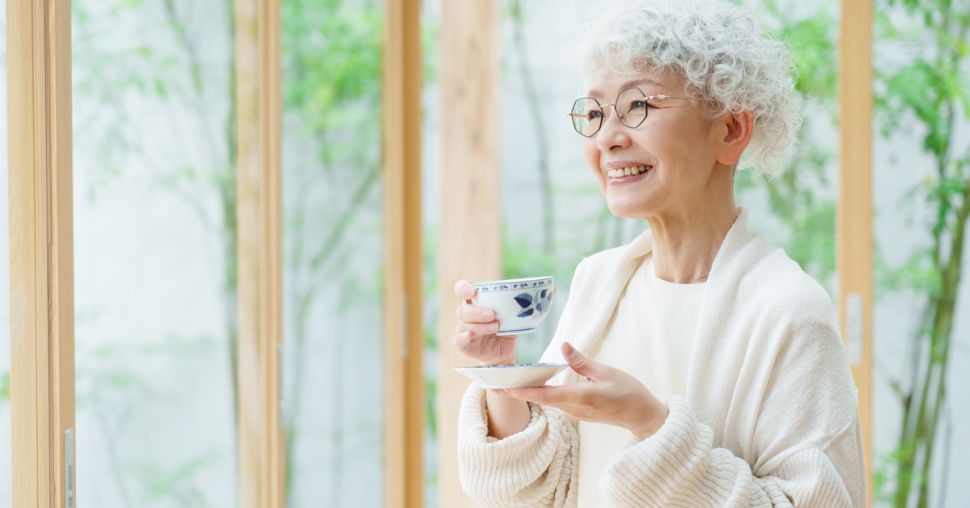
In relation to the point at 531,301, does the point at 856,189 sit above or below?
above

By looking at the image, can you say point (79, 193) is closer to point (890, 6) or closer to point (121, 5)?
point (121, 5)

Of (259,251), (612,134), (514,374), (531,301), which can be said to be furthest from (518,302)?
(259,251)

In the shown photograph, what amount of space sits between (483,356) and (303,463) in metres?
1.36

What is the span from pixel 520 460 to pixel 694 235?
407 millimetres

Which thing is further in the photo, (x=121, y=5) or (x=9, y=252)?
(x=121, y=5)

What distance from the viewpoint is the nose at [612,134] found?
4.81 ft

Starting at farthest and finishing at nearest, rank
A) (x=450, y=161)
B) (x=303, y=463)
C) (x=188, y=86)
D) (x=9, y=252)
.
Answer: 1. (x=450, y=161)
2. (x=303, y=463)
3. (x=188, y=86)
4. (x=9, y=252)

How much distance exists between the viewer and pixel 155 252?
80.9 inches

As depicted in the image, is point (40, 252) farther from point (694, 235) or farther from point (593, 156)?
point (694, 235)

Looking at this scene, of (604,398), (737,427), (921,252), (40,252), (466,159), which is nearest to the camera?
(604,398)

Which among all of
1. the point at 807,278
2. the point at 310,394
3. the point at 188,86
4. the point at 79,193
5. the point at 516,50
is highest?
the point at 516,50

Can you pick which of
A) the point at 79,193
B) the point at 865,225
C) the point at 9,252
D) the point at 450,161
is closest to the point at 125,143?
the point at 79,193

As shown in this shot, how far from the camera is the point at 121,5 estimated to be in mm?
1914

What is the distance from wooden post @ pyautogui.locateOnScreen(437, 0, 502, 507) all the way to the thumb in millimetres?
1984
